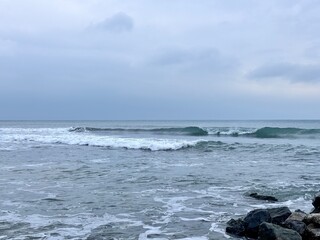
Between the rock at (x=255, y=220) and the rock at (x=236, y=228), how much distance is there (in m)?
0.07

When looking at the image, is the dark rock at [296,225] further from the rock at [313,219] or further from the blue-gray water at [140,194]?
the blue-gray water at [140,194]

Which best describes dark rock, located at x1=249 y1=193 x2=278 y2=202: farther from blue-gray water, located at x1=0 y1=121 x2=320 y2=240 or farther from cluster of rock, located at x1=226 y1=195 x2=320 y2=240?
cluster of rock, located at x1=226 y1=195 x2=320 y2=240

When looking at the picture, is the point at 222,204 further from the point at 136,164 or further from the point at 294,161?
the point at 294,161

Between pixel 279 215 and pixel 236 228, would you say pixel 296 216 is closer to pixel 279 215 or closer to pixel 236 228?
pixel 279 215

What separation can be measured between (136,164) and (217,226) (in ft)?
33.5

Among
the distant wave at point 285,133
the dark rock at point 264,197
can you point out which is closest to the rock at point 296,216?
the dark rock at point 264,197

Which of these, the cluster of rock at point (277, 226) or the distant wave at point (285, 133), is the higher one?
the distant wave at point (285, 133)

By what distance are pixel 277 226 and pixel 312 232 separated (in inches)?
22.3

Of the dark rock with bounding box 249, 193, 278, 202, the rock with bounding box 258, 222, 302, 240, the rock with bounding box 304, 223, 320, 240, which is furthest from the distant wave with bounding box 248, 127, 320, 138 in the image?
the rock with bounding box 258, 222, 302, 240

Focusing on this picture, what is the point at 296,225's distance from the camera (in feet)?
22.5

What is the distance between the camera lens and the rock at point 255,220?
7070mm

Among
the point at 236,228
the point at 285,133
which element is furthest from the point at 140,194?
the point at 285,133

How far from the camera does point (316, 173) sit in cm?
1431

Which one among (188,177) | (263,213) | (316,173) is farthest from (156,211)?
(316,173)
